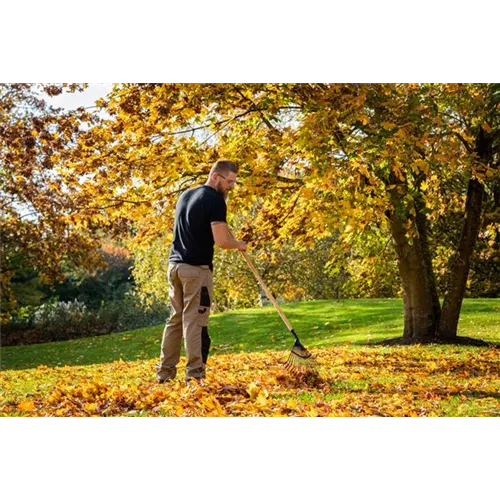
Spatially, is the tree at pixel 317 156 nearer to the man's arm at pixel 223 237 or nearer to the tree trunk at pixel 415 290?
the tree trunk at pixel 415 290

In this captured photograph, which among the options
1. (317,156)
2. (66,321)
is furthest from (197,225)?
(66,321)

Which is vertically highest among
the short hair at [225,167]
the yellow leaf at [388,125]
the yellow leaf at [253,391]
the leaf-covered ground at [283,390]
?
the yellow leaf at [388,125]

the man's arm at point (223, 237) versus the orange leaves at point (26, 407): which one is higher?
the man's arm at point (223, 237)

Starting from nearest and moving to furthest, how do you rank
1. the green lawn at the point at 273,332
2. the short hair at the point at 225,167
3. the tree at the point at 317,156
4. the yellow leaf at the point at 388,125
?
the short hair at the point at 225,167
the yellow leaf at the point at 388,125
the tree at the point at 317,156
the green lawn at the point at 273,332

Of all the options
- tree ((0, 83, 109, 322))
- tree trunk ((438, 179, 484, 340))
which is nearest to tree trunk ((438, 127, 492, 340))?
tree trunk ((438, 179, 484, 340))

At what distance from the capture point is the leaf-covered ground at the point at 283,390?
470 centimetres

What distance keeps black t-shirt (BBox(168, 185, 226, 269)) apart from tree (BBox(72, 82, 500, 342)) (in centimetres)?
134

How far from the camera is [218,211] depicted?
5258 millimetres

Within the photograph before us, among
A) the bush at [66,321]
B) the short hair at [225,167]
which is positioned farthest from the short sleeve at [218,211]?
the bush at [66,321]

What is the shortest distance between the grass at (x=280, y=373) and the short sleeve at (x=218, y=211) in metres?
1.17
